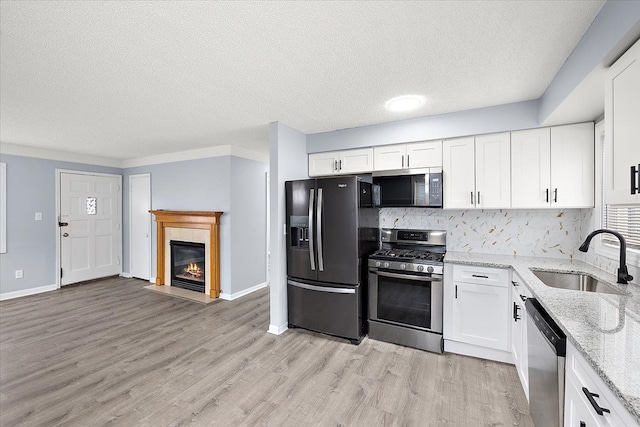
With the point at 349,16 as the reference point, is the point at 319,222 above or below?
below

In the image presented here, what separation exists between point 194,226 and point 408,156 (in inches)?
143

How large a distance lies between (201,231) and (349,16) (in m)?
4.12

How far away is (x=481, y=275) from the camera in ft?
8.55

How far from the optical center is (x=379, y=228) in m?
3.58

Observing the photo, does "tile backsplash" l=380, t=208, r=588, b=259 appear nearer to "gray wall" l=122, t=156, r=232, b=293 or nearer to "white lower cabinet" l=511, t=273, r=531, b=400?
"white lower cabinet" l=511, t=273, r=531, b=400

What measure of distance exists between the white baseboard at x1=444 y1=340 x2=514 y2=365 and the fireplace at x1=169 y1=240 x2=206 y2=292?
3831 millimetres

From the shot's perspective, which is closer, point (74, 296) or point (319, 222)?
point (319, 222)

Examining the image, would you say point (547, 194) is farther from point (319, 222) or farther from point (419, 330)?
point (319, 222)

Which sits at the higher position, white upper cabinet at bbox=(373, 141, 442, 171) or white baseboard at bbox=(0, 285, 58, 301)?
white upper cabinet at bbox=(373, 141, 442, 171)

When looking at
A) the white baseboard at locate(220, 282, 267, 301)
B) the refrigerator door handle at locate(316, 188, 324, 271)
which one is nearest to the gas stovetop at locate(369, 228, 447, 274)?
the refrigerator door handle at locate(316, 188, 324, 271)

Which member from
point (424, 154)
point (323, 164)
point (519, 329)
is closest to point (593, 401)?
point (519, 329)

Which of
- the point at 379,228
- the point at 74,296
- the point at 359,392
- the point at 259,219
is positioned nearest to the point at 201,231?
the point at 259,219

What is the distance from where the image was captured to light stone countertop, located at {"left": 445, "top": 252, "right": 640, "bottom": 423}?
0.87 m

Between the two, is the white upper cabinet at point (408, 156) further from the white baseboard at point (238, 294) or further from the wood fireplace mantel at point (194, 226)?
the white baseboard at point (238, 294)
